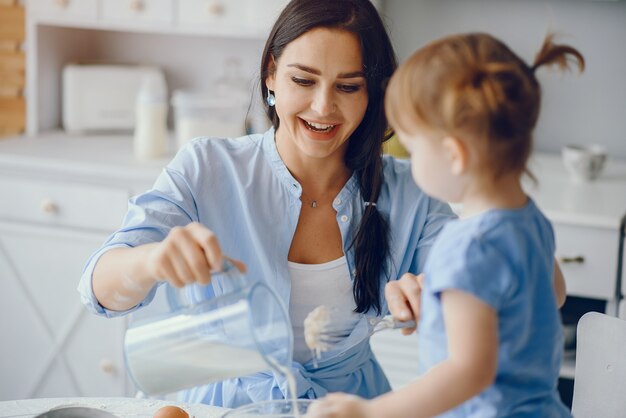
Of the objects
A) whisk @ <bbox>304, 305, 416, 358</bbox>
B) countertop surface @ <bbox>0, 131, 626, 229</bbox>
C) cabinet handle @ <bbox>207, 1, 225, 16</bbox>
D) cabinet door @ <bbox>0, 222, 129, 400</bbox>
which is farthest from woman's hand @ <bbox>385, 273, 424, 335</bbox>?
cabinet handle @ <bbox>207, 1, 225, 16</bbox>

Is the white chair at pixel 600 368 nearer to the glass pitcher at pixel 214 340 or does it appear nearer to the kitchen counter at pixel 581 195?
the glass pitcher at pixel 214 340

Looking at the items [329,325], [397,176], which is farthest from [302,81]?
[329,325]

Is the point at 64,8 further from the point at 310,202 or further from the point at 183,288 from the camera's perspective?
the point at 183,288

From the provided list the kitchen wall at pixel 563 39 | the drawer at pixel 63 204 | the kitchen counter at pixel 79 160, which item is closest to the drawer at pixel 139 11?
the kitchen counter at pixel 79 160

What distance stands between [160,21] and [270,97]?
1230 mm

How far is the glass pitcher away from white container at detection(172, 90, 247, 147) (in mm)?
1604

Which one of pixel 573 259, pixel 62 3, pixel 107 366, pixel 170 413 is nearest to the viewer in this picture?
pixel 170 413

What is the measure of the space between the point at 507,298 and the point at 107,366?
194 cm

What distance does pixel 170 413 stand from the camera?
4.11ft

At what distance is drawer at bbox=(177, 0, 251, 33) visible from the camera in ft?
8.68

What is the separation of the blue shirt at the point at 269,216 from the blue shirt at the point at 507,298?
535 mm

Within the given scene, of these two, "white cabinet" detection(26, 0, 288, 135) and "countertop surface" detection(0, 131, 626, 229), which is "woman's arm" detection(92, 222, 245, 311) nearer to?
"countertop surface" detection(0, 131, 626, 229)

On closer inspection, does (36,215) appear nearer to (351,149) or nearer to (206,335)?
(351,149)

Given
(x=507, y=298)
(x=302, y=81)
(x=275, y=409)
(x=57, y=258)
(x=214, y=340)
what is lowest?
(x=57, y=258)
